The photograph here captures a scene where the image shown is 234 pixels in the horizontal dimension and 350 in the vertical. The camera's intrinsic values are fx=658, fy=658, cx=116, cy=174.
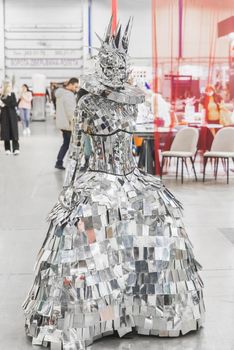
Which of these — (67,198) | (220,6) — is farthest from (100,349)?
(220,6)

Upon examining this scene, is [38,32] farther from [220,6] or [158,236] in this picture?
[158,236]

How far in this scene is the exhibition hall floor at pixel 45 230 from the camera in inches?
143

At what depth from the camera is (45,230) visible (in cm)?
639

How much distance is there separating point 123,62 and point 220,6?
678 cm

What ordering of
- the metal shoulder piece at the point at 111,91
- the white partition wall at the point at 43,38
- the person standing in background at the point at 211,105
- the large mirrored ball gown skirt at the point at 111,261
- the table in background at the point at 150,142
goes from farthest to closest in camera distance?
the white partition wall at the point at 43,38
the person standing in background at the point at 211,105
the table in background at the point at 150,142
the metal shoulder piece at the point at 111,91
the large mirrored ball gown skirt at the point at 111,261

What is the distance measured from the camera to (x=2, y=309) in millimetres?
4191

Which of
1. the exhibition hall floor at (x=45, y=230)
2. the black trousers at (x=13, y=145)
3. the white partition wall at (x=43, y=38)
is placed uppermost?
the white partition wall at (x=43, y=38)

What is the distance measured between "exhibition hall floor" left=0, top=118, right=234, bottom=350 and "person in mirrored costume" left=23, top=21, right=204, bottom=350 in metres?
0.11

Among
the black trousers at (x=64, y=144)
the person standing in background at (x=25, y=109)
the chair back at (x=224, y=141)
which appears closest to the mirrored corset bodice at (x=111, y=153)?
the chair back at (x=224, y=141)

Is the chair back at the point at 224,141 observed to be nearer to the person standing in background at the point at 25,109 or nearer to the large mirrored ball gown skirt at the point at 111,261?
the large mirrored ball gown skirt at the point at 111,261

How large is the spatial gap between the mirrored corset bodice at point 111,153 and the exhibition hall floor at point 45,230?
94 centimetres

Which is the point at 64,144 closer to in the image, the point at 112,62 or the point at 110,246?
the point at 112,62

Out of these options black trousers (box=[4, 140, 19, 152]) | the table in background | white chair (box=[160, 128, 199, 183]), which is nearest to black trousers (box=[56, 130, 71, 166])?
the table in background

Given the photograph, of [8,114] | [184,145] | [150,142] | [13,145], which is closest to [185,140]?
[184,145]
